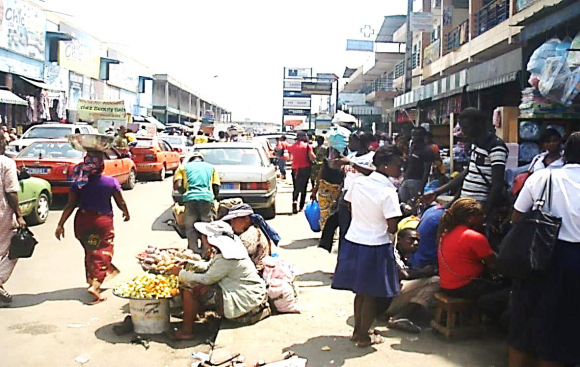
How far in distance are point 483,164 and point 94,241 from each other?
14.1ft

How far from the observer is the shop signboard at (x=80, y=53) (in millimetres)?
30438

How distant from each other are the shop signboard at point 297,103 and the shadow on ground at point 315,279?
77.4 meters

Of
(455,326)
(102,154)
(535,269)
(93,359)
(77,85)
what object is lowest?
(93,359)

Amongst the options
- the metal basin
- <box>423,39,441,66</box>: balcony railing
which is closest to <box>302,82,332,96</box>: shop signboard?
<box>423,39,441,66</box>: balcony railing

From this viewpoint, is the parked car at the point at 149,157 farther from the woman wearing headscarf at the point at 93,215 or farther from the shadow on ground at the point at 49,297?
the woman wearing headscarf at the point at 93,215

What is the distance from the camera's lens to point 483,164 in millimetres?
5656

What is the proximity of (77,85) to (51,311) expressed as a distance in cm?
2860

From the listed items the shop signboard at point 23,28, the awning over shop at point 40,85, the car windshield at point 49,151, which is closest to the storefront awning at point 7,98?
the shop signboard at point 23,28

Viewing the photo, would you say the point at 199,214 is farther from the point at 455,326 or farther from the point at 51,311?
the point at 455,326

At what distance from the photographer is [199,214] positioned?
27.0ft

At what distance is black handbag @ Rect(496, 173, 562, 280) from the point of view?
382 centimetres

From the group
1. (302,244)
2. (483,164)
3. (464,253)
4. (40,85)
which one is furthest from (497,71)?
(40,85)

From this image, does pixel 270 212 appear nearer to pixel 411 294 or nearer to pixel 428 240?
pixel 428 240

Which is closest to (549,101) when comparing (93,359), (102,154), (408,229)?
(408,229)
